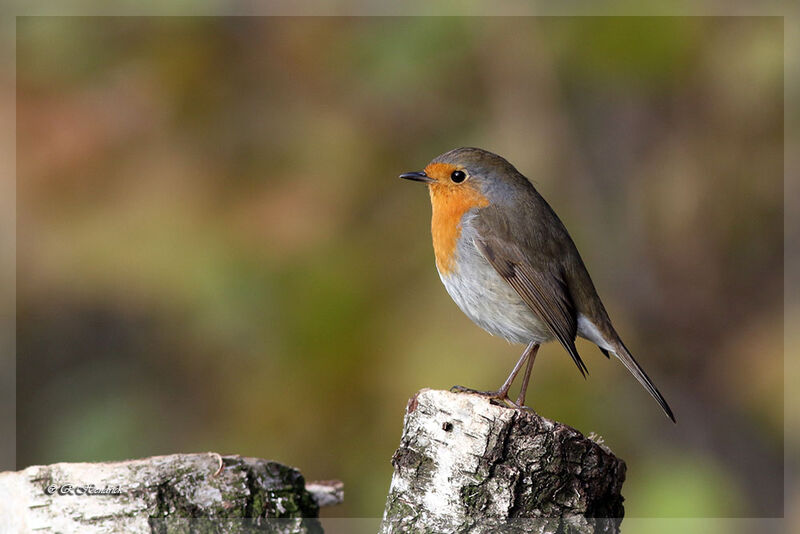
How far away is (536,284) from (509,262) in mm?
136

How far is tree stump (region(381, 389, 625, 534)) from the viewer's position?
249 centimetres

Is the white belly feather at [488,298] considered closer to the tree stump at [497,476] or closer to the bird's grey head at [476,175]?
the bird's grey head at [476,175]

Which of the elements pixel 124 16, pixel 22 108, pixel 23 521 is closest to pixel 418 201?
pixel 124 16

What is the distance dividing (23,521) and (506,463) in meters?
1.40

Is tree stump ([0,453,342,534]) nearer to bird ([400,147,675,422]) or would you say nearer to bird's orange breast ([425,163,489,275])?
bird ([400,147,675,422])

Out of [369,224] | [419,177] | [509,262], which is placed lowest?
[509,262]

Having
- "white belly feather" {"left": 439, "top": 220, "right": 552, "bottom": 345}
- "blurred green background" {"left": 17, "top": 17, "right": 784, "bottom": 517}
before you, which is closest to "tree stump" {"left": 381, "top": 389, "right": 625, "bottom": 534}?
"white belly feather" {"left": 439, "top": 220, "right": 552, "bottom": 345}

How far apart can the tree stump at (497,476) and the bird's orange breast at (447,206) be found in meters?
1.09

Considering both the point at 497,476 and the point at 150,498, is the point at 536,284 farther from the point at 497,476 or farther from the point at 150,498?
the point at 150,498

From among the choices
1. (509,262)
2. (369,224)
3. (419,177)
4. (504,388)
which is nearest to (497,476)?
(504,388)

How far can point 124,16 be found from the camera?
5.23 m

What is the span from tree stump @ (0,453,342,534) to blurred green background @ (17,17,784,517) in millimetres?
2001

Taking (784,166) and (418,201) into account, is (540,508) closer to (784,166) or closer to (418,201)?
(418,201)

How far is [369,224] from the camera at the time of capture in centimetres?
505
